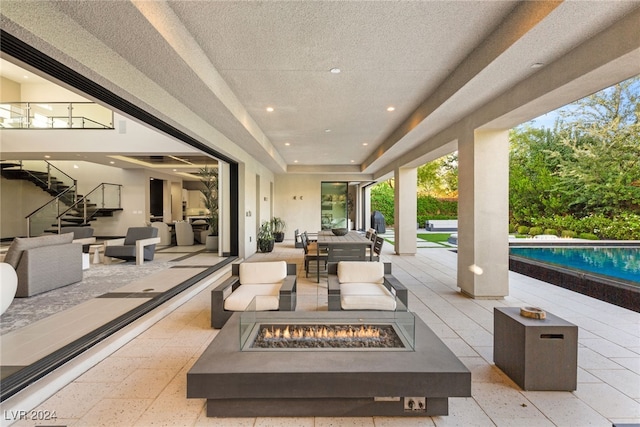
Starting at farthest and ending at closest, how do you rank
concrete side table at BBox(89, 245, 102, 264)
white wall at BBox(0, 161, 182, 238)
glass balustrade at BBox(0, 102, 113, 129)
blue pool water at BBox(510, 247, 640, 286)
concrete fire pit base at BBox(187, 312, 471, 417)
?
white wall at BBox(0, 161, 182, 238) < glass balustrade at BBox(0, 102, 113, 129) < concrete side table at BBox(89, 245, 102, 264) < blue pool water at BBox(510, 247, 640, 286) < concrete fire pit base at BBox(187, 312, 471, 417)

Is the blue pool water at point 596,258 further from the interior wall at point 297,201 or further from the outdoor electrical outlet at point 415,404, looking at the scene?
the interior wall at point 297,201

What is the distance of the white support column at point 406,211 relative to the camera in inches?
377

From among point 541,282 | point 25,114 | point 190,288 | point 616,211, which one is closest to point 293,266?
point 190,288

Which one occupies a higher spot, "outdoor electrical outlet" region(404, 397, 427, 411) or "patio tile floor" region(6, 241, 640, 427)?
"outdoor electrical outlet" region(404, 397, 427, 411)

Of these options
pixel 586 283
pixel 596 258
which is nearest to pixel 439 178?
pixel 596 258

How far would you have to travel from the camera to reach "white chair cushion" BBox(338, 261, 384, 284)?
434cm

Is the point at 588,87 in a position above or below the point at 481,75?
below

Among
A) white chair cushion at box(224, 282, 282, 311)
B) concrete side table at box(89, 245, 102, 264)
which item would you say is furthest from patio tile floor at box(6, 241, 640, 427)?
concrete side table at box(89, 245, 102, 264)

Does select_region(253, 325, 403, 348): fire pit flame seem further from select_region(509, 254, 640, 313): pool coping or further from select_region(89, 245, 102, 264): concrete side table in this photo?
select_region(89, 245, 102, 264): concrete side table

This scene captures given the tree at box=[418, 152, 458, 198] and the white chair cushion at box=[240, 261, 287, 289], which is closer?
the white chair cushion at box=[240, 261, 287, 289]

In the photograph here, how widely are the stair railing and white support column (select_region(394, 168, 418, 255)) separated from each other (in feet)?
36.2

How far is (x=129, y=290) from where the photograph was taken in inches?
205

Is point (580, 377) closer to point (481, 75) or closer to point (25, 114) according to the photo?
point (481, 75)

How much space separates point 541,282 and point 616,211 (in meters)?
9.59
